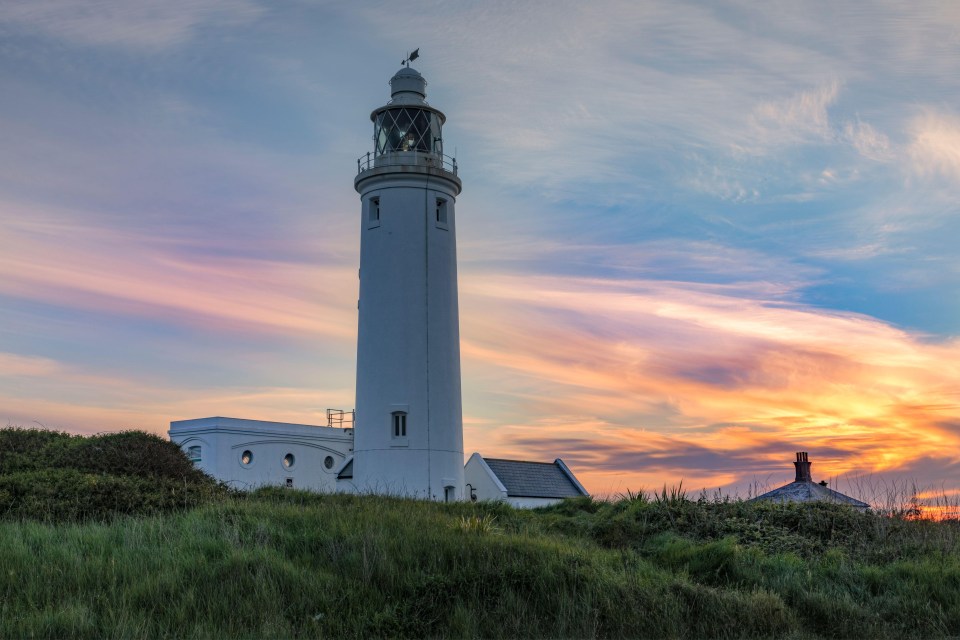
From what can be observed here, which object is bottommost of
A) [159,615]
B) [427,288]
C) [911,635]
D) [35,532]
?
[911,635]

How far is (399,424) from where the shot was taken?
2681 cm

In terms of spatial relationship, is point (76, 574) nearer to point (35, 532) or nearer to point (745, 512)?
point (35, 532)

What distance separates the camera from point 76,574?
997 centimetres

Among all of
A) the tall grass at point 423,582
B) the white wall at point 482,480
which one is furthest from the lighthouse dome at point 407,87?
the tall grass at point 423,582

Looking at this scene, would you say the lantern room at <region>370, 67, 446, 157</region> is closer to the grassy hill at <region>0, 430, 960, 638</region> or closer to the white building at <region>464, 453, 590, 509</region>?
the white building at <region>464, 453, 590, 509</region>

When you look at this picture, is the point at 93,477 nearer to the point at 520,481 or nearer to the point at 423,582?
the point at 423,582

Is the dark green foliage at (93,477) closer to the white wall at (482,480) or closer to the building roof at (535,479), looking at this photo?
the white wall at (482,480)

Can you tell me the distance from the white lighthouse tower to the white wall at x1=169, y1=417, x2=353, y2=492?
8.59 meters

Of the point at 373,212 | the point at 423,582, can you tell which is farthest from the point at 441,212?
the point at 423,582

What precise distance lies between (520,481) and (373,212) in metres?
12.9

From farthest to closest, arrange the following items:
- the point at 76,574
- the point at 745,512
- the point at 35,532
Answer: the point at 745,512 < the point at 35,532 < the point at 76,574

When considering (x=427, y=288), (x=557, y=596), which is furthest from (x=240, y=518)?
(x=427, y=288)

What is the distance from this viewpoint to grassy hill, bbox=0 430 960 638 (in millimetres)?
9484

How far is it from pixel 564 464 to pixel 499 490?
5375 millimetres
